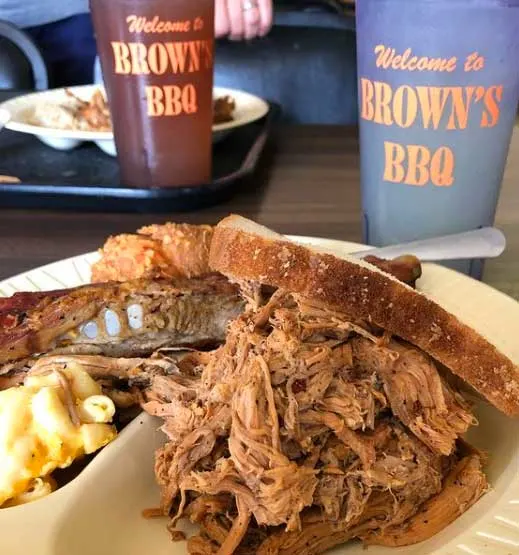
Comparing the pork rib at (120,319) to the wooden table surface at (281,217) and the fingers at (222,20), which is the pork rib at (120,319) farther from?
the fingers at (222,20)

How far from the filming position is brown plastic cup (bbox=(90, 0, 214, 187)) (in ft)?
4.77

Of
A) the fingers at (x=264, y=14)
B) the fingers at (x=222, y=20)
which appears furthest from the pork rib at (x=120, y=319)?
the fingers at (x=264, y=14)

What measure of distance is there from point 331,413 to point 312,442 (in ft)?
0.11

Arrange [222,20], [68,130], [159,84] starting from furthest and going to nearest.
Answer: [222,20] < [68,130] < [159,84]

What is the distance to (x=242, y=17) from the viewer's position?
266 cm

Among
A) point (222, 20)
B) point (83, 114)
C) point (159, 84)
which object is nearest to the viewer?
point (159, 84)

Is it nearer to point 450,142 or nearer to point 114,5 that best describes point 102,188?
point 114,5

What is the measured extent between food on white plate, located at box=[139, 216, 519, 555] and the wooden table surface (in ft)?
1.68

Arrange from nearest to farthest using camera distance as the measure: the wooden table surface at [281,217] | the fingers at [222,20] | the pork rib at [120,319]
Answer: the pork rib at [120,319] < the wooden table surface at [281,217] < the fingers at [222,20]

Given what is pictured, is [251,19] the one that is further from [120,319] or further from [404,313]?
[404,313]

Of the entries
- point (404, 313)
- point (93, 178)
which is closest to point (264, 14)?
point (93, 178)

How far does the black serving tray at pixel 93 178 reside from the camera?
5.10ft

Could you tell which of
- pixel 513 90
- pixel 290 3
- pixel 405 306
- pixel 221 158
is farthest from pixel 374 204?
pixel 290 3

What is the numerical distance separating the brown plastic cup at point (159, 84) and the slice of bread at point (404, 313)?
0.87m
